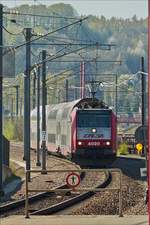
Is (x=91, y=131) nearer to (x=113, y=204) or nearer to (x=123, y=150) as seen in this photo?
(x=113, y=204)

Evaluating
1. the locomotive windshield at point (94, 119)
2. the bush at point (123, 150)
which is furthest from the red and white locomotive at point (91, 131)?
the bush at point (123, 150)

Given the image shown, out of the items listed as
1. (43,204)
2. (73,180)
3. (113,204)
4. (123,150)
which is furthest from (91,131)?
(123,150)

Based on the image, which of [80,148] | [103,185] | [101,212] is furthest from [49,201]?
[80,148]

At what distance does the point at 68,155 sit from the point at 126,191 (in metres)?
12.8

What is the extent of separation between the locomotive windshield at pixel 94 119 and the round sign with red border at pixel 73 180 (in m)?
18.5

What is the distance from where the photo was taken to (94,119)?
114ft

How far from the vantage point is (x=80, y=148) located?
34219mm

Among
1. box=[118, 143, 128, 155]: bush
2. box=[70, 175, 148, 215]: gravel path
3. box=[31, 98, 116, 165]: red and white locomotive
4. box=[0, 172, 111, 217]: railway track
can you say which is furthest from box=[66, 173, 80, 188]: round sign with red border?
box=[118, 143, 128, 155]: bush

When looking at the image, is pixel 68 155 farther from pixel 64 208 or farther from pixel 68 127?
pixel 64 208

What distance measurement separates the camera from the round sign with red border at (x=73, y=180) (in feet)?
52.5

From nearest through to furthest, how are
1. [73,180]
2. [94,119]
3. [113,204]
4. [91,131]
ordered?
[73,180]
[113,204]
[91,131]
[94,119]

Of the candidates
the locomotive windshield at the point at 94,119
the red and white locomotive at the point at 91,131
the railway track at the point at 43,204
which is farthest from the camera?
the locomotive windshield at the point at 94,119

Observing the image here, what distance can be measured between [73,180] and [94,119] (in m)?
18.7

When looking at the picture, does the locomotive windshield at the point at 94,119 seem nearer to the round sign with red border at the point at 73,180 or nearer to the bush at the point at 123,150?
the round sign with red border at the point at 73,180
